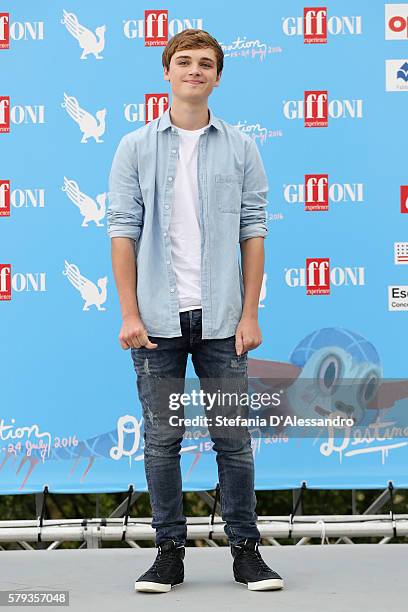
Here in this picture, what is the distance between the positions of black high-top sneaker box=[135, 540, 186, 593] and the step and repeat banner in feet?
3.16

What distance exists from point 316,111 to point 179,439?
4.86 feet

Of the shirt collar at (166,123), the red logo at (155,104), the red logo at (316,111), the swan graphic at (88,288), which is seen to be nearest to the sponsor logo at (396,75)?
the red logo at (316,111)

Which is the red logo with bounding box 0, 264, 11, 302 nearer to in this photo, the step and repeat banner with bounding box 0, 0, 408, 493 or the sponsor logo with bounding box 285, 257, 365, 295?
the step and repeat banner with bounding box 0, 0, 408, 493

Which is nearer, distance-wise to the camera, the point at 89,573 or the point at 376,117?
the point at 89,573

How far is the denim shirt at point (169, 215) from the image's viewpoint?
2742 millimetres

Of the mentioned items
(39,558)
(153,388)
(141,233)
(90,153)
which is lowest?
(39,558)

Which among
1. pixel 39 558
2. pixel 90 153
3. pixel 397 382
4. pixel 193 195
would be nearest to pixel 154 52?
pixel 90 153

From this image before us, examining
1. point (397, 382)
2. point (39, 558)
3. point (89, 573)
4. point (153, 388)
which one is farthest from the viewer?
point (397, 382)

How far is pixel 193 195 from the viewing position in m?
2.80

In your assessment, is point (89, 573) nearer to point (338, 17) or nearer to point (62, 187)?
point (62, 187)

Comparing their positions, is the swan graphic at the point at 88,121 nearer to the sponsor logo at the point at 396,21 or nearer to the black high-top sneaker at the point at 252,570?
the sponsor logo at the point at 396,21

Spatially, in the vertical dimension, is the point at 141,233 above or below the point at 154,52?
below

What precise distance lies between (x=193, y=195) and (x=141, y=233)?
0.56ft

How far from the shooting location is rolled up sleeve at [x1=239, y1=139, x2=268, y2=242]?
286 centimetres
